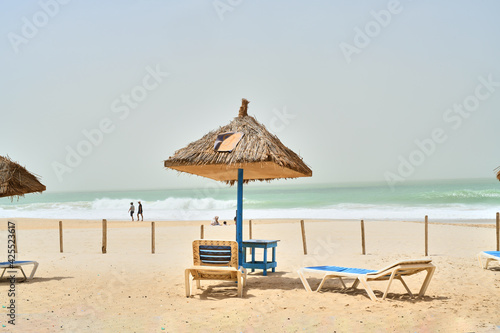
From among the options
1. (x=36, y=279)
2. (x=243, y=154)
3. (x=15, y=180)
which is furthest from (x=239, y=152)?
(x=36, y=279)

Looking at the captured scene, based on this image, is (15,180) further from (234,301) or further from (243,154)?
(234,301)

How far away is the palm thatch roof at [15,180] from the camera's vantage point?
26.2 feet

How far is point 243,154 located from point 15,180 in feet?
12.4

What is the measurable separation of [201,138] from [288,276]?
2730 millimetres

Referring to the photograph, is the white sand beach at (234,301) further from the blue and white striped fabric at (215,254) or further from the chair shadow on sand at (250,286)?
the blue and white striped fabric at (215,254)

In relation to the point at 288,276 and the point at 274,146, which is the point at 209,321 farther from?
the point at 288,276

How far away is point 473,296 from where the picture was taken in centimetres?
659

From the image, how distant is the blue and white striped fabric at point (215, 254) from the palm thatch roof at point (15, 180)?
3.35 meters

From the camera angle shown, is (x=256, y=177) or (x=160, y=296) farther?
(x=256, y=177)

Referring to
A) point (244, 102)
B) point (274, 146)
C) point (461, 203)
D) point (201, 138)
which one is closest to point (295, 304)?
point (274, 146)

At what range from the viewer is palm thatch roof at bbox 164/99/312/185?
7.05m

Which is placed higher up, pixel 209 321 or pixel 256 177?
pixel 256 177

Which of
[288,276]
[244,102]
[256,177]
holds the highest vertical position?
[244,102]

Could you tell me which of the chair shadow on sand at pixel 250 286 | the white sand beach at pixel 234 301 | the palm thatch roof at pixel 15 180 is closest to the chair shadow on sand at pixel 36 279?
the white sand beach at pixel 234 301
